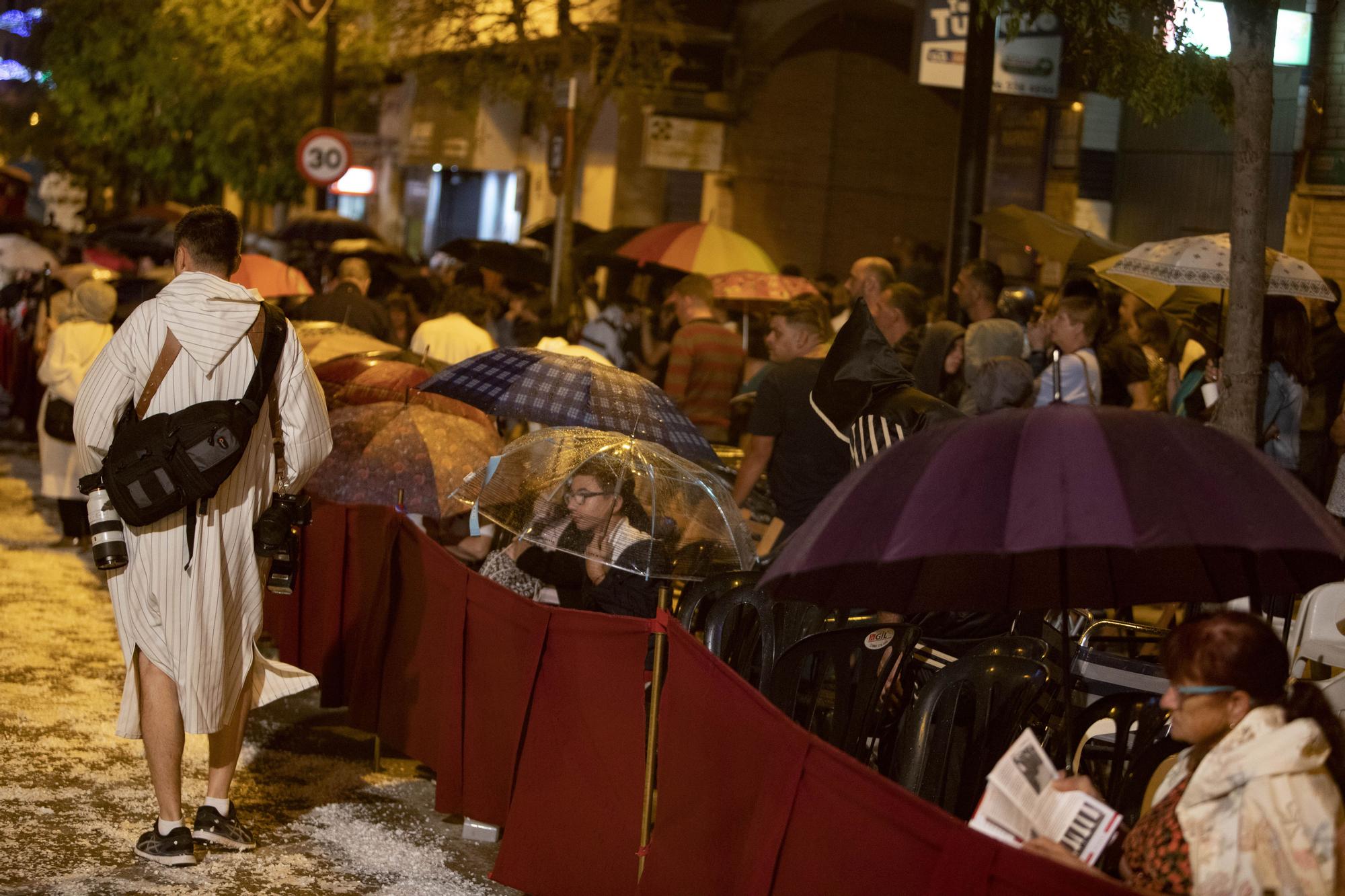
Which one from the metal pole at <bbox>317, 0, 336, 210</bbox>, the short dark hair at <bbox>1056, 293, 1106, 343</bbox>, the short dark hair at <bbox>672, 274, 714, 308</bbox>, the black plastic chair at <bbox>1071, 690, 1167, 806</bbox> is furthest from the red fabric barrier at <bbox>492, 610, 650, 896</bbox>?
the metal pole at <bbox>317, 0, 336, 210</bbox>

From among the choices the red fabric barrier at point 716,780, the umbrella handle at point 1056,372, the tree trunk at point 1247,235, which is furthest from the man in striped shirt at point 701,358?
the red fabric barrier at point 716,780

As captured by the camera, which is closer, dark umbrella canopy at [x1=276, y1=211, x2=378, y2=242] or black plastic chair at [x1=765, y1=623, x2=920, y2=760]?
black plastic chair at [x1=765, y1=623, x2=920, y2=760]

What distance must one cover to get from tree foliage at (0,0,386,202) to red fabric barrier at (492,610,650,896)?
68.6 ft

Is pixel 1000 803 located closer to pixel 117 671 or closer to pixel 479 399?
pixel 479 399

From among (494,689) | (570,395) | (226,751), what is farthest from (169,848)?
(570,395)

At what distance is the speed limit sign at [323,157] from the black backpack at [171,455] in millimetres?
16285

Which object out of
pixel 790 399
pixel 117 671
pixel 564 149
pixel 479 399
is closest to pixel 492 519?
pixel 479 399

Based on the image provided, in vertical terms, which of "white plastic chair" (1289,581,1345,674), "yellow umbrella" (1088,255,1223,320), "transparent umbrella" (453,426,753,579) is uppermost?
"yellow umbrella" (1088,255,1223,320)

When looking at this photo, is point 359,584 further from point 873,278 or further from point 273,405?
point 873,278

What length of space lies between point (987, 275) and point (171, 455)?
6217 millimetres

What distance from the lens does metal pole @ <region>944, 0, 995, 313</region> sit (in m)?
11.4

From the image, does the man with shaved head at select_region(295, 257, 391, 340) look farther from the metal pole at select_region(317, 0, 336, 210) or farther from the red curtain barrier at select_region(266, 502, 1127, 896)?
the metal pole at select_region(317, 0, 336, 210)

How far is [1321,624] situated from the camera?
621cm

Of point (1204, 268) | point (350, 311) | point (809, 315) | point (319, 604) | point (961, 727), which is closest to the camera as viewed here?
point (961, 727)
